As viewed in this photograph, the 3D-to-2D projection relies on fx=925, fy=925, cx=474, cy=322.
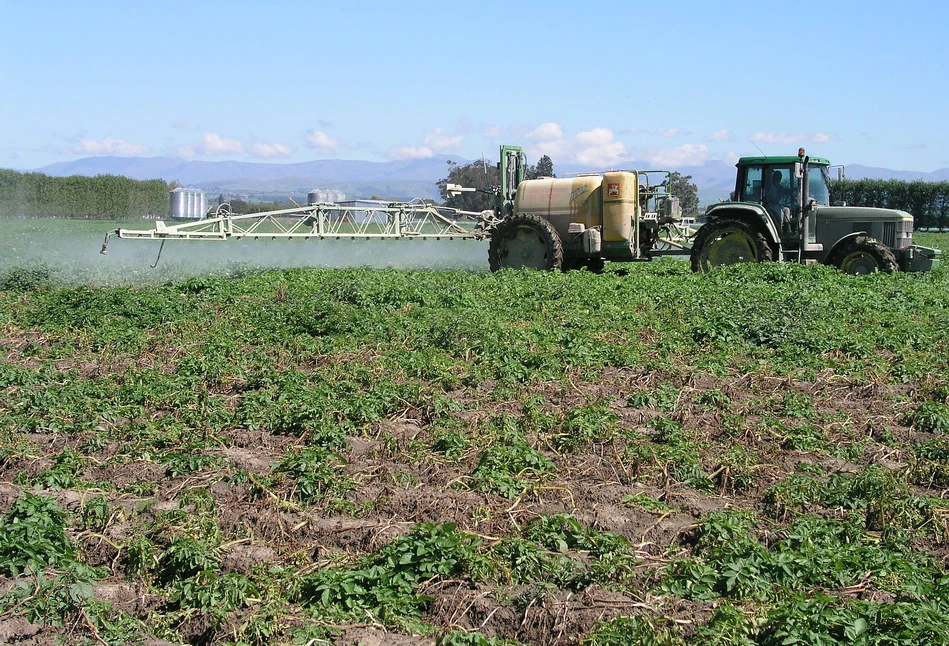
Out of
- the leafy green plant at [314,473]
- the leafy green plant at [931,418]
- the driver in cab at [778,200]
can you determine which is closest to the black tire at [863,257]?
the driver in cab at [778,200]

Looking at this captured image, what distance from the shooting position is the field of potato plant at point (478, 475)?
4887 millimetres

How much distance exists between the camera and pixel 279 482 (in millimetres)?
6836

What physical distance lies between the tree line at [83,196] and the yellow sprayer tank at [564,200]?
37.1m

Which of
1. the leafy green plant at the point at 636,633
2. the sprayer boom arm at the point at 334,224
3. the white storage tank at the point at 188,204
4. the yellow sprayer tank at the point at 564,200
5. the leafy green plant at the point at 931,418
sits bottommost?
the leafy green plant at the point at 636,633

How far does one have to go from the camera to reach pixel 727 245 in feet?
60.2

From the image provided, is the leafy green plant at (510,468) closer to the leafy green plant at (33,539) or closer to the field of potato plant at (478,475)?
the field of potato plant at (478,475)

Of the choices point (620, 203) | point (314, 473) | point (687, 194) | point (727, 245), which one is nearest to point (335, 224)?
point (620, 203)

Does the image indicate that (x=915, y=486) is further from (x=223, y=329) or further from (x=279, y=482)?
(x=223, y=329)

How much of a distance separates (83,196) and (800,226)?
141 feet

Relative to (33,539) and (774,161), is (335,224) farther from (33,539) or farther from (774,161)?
(33,539)

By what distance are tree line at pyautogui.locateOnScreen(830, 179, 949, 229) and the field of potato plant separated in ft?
152

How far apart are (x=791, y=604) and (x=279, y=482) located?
374 centimetres

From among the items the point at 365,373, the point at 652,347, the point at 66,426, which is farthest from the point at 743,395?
the point at 66,426

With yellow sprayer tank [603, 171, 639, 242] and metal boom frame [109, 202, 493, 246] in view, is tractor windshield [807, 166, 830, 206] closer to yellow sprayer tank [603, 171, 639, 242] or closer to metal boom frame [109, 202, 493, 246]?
yellow sprayer tank [603, 171, 639, 242]
